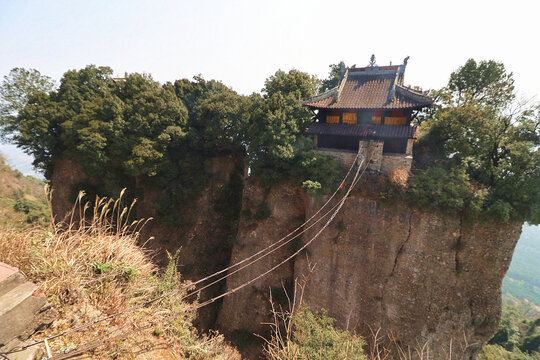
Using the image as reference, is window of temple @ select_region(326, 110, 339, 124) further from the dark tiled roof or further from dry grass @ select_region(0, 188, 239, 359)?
dry grass @ select_region(0, 188, 239, 359)

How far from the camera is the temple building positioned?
42.6ft

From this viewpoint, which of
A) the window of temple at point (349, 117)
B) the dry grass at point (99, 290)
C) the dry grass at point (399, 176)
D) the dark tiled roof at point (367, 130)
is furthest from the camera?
the window of temple at point (349, 117)

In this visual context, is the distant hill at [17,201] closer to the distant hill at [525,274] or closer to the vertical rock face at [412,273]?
the vertical rock face at [412,273]

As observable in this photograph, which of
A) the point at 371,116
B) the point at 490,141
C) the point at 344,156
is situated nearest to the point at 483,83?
the point at 490,141

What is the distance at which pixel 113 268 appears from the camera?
4.86 m

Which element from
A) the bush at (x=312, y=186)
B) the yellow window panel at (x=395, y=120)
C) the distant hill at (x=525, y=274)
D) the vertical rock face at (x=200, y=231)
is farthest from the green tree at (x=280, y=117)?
the distant hill at (x=525, y=274)

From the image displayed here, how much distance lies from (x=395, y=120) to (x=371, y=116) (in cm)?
139

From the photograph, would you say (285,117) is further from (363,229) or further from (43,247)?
(43,247)

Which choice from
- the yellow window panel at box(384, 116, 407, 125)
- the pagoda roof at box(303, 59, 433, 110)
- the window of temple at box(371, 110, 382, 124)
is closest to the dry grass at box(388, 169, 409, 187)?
the yellow window panel at box(384, 116, 407, 125)

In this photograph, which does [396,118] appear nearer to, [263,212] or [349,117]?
[349,117]

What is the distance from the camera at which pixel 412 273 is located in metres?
11.8

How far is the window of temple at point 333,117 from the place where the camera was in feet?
48.3

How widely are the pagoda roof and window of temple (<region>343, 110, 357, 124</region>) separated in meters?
0.58

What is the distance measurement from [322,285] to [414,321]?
4.95 meters
